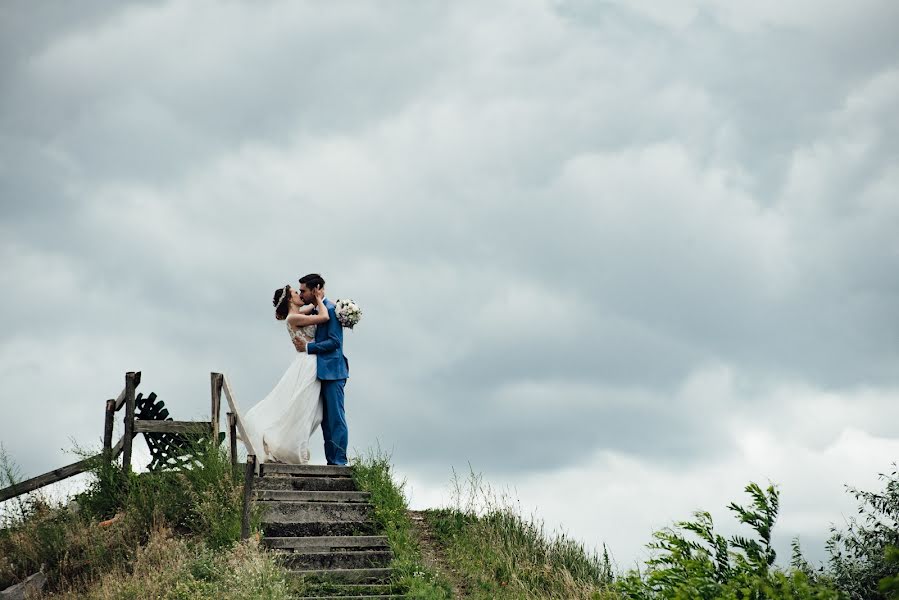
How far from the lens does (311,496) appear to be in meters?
13.0

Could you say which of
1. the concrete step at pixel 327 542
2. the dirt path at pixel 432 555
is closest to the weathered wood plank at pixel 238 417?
the concrete step at pixel 327 542

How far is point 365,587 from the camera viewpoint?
11.2m

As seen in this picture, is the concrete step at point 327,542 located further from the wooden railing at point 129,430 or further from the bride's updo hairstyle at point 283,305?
the bride's updo hairstyle at point 283,305

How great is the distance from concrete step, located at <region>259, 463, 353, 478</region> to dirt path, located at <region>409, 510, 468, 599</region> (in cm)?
143

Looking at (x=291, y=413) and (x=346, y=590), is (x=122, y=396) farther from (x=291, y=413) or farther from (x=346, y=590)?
(x=346, y=590)

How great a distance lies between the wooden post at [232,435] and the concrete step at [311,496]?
634mm

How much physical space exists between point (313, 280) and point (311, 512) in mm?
4160

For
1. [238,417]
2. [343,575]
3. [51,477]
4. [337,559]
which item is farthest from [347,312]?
[51,477]

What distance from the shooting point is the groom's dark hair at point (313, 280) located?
14.8m

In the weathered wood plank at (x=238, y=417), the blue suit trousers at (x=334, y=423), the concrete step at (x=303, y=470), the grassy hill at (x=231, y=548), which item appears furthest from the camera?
the blue suit trousers at (x=334, y=423)

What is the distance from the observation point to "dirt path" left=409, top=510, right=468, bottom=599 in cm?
1180

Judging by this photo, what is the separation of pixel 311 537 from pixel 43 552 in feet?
14.2

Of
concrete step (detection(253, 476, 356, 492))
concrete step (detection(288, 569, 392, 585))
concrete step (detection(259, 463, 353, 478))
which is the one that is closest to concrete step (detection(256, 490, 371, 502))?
concrete step (detection(253, 476, 356, 492))

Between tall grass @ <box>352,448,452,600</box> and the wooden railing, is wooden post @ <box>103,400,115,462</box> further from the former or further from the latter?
tall grass @ <box>352,448,452,600</box>
